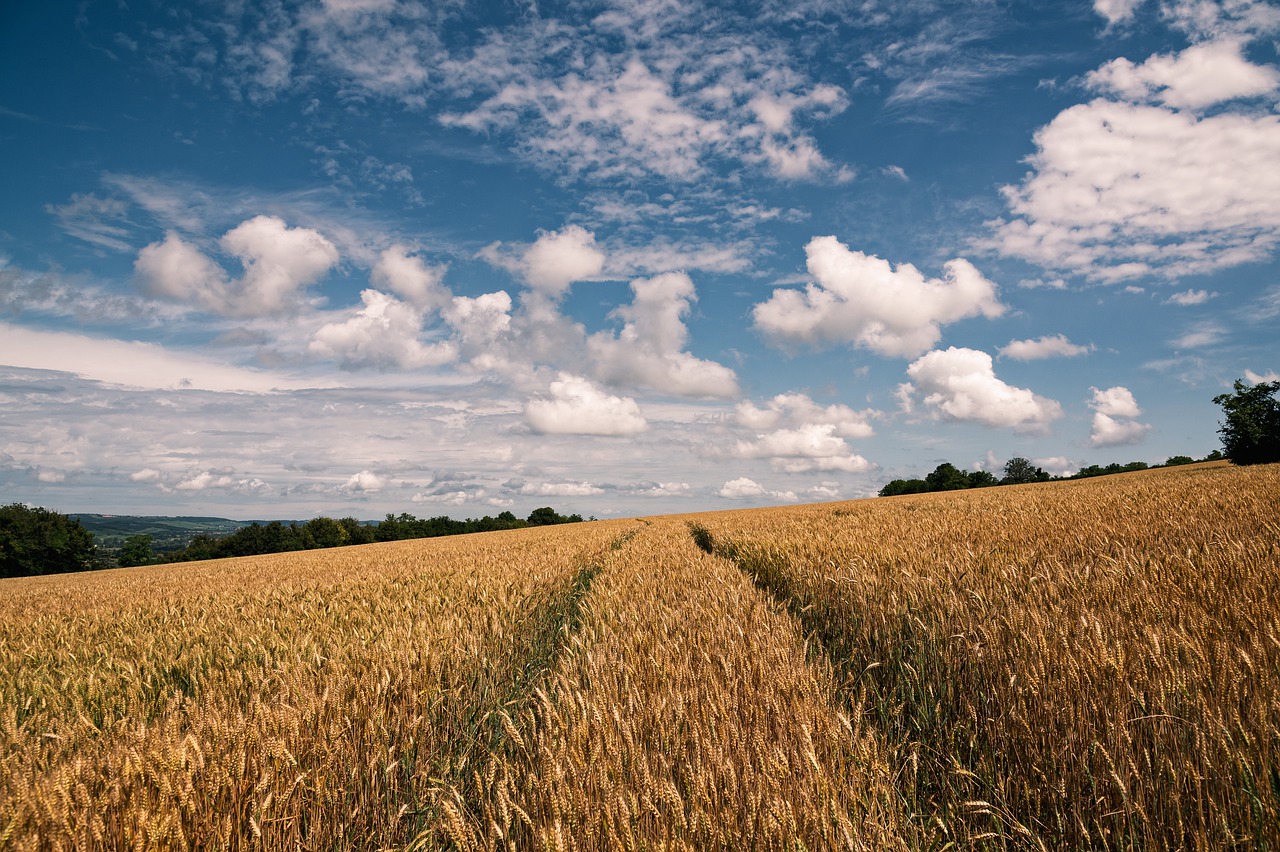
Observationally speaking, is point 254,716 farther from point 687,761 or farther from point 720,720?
point 720,720

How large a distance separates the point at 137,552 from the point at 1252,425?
11925cm

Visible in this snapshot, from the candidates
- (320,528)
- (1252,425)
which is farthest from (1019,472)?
(320,528)

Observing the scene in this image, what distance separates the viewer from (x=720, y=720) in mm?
2863

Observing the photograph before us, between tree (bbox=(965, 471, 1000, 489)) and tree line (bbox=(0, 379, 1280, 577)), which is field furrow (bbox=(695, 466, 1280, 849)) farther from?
tree (bbox=(965, 471, 1000, 489))

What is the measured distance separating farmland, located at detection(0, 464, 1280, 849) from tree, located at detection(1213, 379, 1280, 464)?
60260 mm

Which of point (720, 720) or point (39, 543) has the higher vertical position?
point (720, 720)

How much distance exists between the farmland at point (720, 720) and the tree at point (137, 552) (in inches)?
3450

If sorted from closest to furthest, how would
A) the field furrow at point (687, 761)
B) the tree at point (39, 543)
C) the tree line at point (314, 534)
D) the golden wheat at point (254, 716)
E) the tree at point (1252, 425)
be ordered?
the field furrow at point (687, 761) < the golden wheat at point (254, 716) < the tree at point (1252, 425) < the tree at point (39, 543) < the tree line at point (314, 534)

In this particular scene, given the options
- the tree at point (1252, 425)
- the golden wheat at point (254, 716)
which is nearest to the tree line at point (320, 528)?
the tree at point (1252, 425)

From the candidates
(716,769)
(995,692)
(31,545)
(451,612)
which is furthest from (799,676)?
(31,545)

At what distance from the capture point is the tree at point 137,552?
2815 inches

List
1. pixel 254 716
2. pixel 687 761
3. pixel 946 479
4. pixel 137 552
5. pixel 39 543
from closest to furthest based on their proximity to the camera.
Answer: pixel 687 761 → pixel 254 716 → pixel 39 543 → pixel 137 552 → pixel 946 479

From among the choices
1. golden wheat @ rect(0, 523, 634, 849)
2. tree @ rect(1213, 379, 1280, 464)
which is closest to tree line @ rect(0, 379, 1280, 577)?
tree @ rect(1213, 379, 1280, 464)

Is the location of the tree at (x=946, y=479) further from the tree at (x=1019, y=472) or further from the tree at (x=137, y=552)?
the tree at (x=137, y=552)
